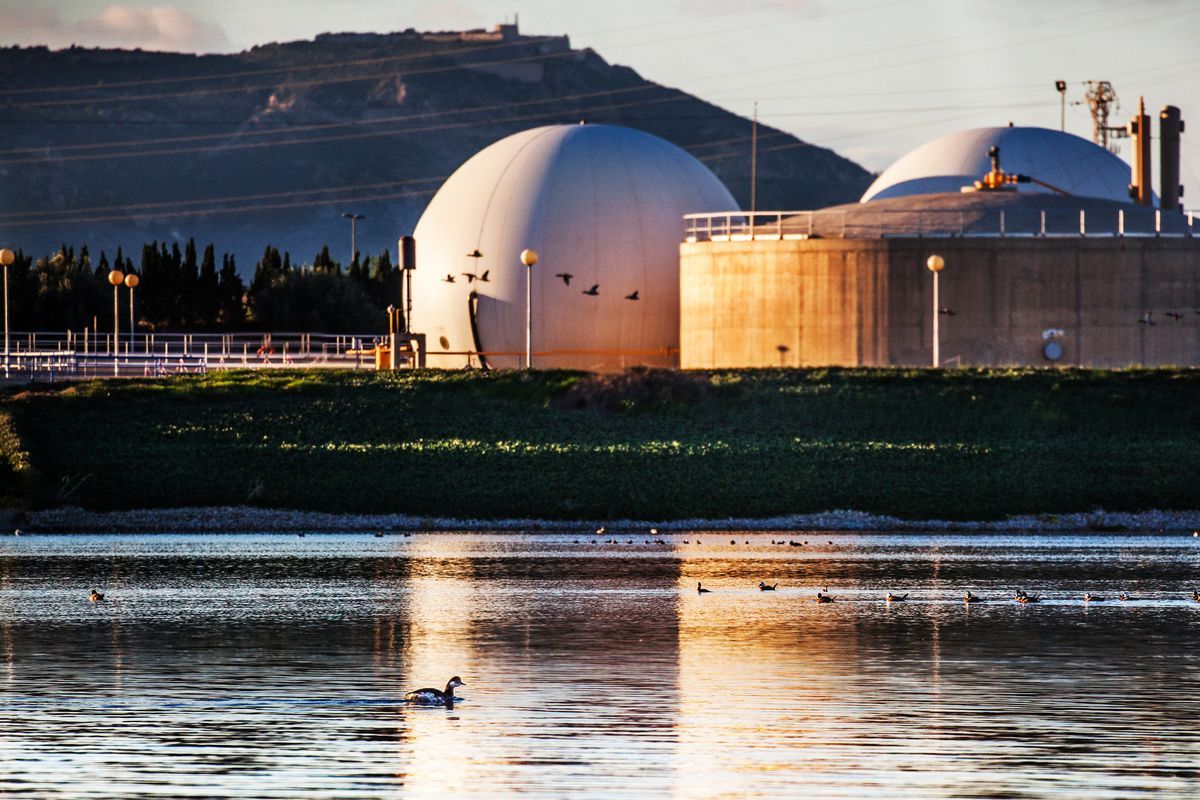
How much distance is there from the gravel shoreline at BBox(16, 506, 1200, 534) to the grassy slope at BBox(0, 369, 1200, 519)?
449mm

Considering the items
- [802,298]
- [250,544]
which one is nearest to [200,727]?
[250,544]

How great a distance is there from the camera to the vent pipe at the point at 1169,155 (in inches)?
3374

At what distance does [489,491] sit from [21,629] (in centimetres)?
2000

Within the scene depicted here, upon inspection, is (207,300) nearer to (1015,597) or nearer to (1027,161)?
(1027,161)

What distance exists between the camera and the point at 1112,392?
54625 mm

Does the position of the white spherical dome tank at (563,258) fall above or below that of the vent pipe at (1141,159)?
below

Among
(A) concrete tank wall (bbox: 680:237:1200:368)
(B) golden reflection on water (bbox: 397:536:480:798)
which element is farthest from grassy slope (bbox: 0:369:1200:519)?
(B) golden reflection on water (bbox: 397:536:480:798)

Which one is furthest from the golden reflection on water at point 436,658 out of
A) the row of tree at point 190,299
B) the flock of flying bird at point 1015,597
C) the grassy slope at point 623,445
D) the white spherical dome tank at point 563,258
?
the row of tree at point 190,299

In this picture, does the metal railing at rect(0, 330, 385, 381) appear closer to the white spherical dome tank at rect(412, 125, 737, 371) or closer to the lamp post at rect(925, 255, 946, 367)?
the white spherical dome tank at rect(412, 125, 737, 371)

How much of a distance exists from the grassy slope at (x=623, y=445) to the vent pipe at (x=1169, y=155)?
3106cm

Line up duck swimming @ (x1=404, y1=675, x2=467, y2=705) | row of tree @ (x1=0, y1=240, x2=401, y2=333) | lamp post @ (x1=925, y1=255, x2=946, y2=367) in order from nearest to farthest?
duck swimming @ (x1=404, y1=675, x2=467, y2=705) → lamp post @ (x1=925, y1=255, x2=946, y2=367) → row of tree @ (x1=0, y1=240, x2=401, y2=333)

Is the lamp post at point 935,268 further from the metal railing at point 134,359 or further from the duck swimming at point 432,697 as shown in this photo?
the duck swimming at point 432,697

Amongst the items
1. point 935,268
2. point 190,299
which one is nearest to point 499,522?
point 935,268

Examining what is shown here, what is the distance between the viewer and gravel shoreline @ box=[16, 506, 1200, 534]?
43875 mm
